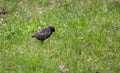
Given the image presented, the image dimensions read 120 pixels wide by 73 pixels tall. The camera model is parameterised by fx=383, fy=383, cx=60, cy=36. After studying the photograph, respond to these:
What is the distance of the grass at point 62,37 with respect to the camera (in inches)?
307

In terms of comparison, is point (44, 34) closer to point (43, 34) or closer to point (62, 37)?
point (43, 34)

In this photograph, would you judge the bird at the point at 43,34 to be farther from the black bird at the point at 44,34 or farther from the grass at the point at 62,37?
the grass at the point at 62,37

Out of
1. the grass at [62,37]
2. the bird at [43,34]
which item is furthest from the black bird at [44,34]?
the grass at [62,37]

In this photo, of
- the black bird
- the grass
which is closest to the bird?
the black bird

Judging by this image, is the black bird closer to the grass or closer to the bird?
the bird

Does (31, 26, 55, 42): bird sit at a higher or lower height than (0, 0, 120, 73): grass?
higher

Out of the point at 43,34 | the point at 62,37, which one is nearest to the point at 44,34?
the point at 43,34

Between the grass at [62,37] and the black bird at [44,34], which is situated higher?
the black bird at [44,34]

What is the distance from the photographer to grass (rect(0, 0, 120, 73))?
25.6ft

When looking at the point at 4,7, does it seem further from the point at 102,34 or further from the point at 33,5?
the point at 102,34

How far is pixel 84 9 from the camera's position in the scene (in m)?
11.0

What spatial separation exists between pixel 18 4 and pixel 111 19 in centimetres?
308

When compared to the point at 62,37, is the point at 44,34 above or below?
above

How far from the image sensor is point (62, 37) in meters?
9.18
